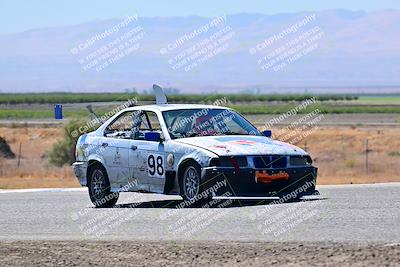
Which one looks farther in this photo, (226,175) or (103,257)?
(226,175)

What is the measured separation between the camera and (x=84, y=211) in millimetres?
16562

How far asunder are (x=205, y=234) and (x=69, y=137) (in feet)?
104

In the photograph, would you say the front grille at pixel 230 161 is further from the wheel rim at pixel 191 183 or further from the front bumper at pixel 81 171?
the front bumper at pixel 81 171

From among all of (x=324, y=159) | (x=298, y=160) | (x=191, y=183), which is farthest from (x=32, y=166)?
(x=298, y=160)

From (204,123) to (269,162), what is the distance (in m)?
1.55

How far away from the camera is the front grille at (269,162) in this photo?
15.7 metres

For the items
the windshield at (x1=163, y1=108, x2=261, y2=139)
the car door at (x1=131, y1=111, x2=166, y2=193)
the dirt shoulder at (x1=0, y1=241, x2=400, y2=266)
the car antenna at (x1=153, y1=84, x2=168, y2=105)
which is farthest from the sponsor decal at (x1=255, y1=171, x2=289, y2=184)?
the dirt shoulder at (x1=0, y1=241, x2=400, y2=266)

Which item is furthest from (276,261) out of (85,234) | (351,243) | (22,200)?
(22,200)

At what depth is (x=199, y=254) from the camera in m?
11.2

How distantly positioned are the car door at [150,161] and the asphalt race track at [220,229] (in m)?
0.37

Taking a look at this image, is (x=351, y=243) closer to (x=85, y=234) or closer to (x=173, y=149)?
(x=85, y=234)

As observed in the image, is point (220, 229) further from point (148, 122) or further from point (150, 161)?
point (148, 122)

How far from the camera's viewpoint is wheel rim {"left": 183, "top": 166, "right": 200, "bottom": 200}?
1584 cm

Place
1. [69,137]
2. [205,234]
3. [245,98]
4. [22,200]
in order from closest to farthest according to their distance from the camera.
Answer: [205,234]
[22,200]
[69,137]
[245,98]
